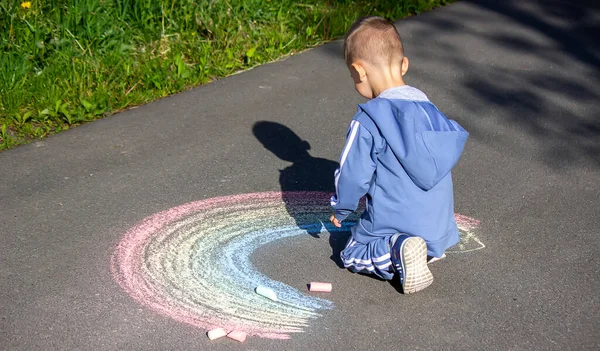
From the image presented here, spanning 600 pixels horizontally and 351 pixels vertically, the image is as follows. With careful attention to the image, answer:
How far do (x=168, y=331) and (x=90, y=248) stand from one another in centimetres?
88

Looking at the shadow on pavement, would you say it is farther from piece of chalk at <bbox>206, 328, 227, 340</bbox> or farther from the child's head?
piece of chalk at <bbox>206, 328, 227, 340</bbox>

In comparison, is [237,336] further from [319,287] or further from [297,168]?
[297,168]

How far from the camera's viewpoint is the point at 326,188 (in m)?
4.71

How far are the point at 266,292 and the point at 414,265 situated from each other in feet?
2.19

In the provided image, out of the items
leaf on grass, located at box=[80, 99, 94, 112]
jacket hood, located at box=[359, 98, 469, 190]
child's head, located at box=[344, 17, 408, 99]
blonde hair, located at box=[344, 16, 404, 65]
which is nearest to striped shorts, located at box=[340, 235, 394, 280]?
jacket hood, located at box=[359, 98, 469, 190]

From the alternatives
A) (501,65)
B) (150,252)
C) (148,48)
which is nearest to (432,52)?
(501,65)

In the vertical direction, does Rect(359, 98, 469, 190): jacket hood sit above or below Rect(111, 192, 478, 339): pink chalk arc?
above

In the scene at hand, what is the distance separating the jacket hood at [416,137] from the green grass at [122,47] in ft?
8.81

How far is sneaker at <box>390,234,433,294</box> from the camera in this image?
3502 mm

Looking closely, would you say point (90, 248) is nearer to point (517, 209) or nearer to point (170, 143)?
point (170, 143)

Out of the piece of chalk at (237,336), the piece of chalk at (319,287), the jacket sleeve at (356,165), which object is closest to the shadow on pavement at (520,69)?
the jacket sleeve at (356,165)

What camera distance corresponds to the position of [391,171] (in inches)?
140

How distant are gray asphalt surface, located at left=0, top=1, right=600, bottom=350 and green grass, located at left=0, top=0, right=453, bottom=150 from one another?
168 millimetres

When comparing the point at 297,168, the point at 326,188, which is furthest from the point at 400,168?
the point at 297,168
